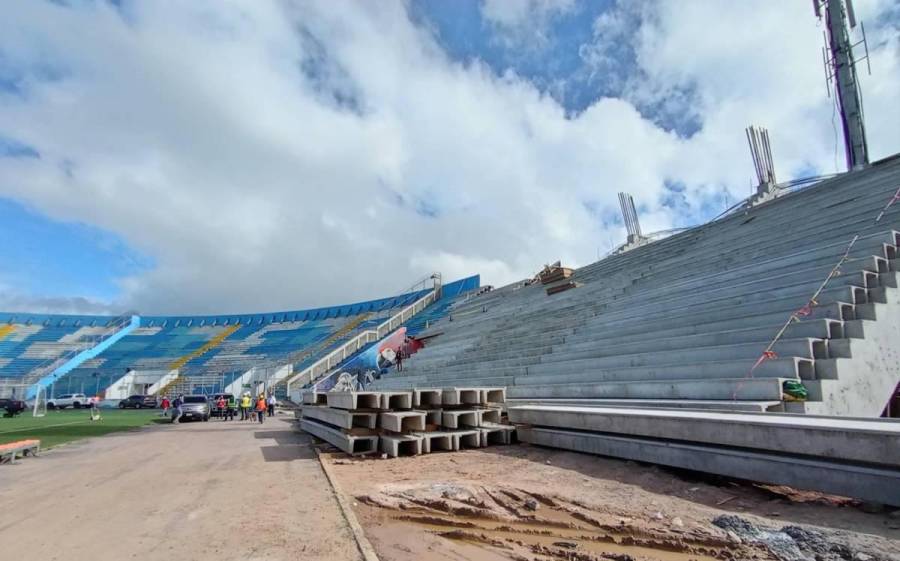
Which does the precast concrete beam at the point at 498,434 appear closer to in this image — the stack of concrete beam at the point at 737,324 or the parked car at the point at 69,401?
the stack of concrete beam at the point at 737,324

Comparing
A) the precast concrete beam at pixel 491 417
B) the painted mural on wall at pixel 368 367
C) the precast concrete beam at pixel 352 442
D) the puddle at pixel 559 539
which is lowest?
the puddle at pixel 559 539

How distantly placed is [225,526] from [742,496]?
16.8 ft

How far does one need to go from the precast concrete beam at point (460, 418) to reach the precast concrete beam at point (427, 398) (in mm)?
249

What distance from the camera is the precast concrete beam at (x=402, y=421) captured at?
879 cm

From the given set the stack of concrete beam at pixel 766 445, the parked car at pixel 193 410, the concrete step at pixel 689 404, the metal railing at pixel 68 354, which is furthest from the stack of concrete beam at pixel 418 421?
the metal railing at pixel 68 354

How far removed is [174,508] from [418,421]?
Answer: 13.8 feet

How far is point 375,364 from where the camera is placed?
30422 millimetres

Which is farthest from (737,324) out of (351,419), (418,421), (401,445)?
(351,419)

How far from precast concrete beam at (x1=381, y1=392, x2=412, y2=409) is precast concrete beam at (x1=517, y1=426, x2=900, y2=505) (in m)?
3.07

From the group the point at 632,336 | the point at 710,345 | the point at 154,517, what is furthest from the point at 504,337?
the point at 154,517

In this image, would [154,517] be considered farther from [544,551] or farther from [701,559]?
[701,559]

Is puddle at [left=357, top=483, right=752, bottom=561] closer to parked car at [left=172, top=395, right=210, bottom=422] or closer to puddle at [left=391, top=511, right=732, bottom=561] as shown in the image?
puddle at [left=391, top=511, right=732, bottom=561]

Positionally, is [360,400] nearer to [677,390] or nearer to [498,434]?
[498,434]

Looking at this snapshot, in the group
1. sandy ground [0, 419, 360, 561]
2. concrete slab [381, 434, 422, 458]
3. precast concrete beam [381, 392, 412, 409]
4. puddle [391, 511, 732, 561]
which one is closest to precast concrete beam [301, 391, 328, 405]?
sandy ground [0, 419, 360, 561]
